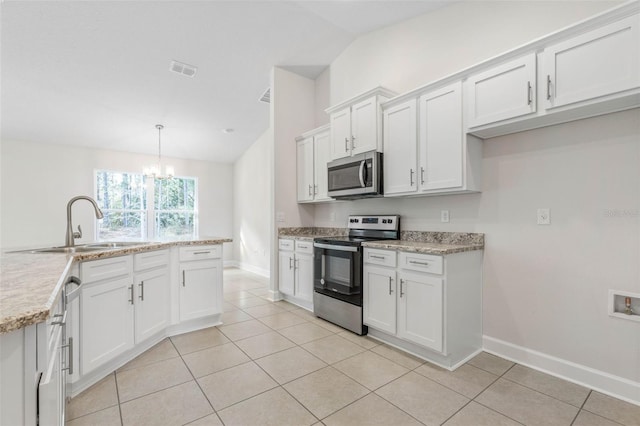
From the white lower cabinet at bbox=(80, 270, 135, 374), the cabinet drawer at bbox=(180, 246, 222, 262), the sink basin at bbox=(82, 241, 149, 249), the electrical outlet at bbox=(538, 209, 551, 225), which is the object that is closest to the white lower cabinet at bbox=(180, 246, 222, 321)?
the cabinet drawer at bbox=(180, 246, 222, 262)

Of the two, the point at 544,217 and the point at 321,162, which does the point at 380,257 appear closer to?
the point at 544,217

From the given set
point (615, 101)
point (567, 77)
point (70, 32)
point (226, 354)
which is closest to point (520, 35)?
point (567, 77)

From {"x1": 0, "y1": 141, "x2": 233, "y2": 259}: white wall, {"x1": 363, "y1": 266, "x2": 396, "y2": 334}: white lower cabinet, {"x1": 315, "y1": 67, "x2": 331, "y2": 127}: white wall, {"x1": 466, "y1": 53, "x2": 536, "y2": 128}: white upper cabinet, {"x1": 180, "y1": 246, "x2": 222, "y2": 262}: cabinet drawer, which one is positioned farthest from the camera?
{"x1": 0, "y1": 141, "x2": 233, "y2": 259}: white wall

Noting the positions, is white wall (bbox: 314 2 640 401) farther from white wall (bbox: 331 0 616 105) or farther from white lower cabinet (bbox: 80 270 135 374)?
white lower cabinet (bbox: 80 270 135 374)

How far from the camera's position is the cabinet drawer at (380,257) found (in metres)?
2.70

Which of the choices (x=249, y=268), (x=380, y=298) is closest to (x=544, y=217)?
(x=380, y=298)

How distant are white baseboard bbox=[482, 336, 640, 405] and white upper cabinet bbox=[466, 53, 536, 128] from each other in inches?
73.1

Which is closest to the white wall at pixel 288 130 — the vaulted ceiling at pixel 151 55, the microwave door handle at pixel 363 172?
the vaulted ceiling at pixel 151 55

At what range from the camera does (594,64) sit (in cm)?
185

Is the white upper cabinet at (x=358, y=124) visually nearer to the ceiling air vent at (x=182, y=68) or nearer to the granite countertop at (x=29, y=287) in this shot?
the ceiling air vent at (x=182, y=68)

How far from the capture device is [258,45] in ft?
12.5

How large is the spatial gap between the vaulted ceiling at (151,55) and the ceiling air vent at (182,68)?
7 centimetres

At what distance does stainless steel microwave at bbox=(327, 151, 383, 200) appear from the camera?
316 centimetres

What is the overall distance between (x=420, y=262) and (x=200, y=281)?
2.20 meters
